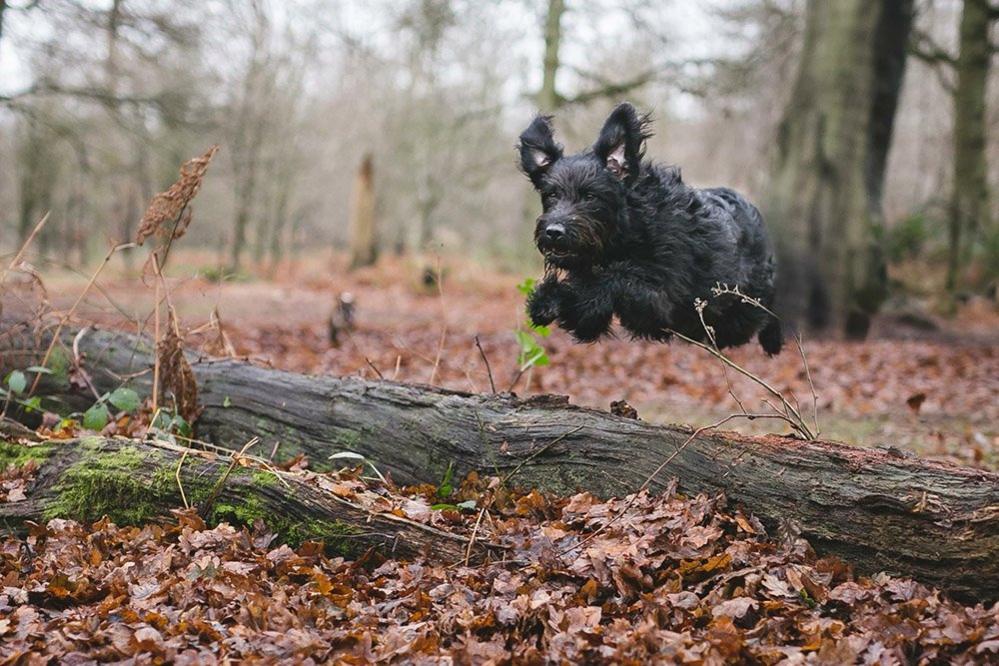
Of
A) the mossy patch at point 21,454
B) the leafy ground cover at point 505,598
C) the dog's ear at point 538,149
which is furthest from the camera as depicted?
the mossy patch at point 21,454

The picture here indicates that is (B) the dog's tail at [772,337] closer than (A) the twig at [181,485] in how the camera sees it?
No

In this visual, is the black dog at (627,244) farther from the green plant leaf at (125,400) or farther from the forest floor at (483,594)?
the green plant leaf at (125,400)

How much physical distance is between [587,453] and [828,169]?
35.0ft

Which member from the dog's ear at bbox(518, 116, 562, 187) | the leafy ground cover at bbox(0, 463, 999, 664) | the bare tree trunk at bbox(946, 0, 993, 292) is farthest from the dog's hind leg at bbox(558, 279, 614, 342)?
the bare tree trunk at bbox(946, 0, 993, 292)

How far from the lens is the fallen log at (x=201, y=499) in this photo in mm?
4598

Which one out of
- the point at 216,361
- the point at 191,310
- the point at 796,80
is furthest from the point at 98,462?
the point at 191,310

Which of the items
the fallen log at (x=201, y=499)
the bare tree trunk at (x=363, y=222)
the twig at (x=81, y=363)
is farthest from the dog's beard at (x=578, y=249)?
the bare tree trunk at (x=363, y=222)

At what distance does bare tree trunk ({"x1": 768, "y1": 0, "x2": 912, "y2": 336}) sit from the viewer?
45.2 ft

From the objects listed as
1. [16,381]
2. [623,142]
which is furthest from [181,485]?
[623,142]

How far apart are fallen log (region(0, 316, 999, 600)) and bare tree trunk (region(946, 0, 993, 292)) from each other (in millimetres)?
17856

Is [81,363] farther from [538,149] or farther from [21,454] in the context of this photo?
[538,149]

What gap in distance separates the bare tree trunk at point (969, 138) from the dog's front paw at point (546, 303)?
1811 centimetres

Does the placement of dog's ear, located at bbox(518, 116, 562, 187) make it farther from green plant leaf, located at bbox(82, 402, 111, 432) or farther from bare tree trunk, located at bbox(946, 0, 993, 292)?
bare tree trunk, located at bbox(946, 0, 993, 292)

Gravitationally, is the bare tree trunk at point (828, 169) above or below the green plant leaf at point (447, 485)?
above
